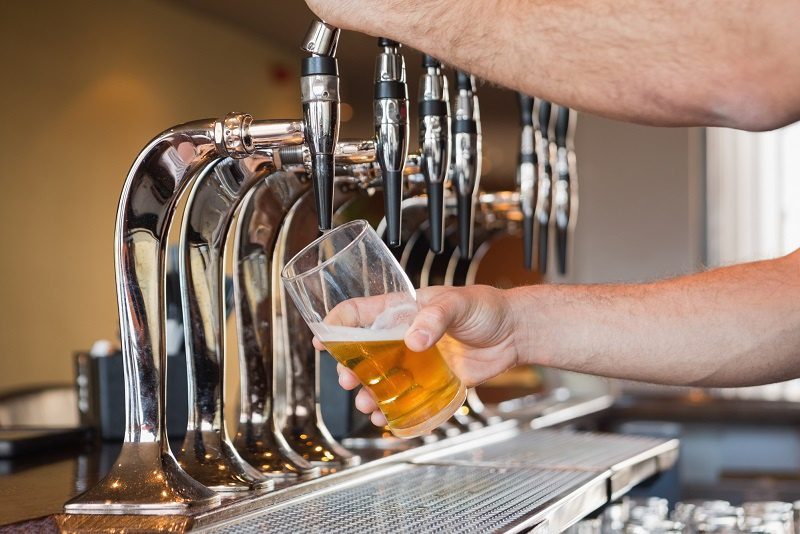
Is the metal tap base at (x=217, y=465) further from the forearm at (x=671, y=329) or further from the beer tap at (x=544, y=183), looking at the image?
the beer tap at (x=544, y=183)

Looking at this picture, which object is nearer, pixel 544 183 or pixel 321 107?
pixel 321 107

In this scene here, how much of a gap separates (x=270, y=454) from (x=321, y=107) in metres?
0.47

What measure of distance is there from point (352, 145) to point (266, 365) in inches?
12.5

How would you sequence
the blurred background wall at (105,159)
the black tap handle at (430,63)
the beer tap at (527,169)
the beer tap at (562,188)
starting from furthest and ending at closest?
the blurred background wall at (105,159), the beer tap at (562,188), the beer tap at (527,169), the black tap handle at (430,63)

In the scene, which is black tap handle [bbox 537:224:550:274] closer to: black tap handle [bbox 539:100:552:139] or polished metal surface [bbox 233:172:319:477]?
black tap handle [bbox 539:100:552:139]

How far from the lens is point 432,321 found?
38.1 inches

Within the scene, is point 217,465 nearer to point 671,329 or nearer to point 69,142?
point 671,329

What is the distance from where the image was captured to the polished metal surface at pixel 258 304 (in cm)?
131

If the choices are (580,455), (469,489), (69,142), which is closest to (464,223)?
(469,489)

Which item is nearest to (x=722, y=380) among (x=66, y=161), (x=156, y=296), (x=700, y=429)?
(x=156, y=296)

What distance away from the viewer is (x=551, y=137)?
1.80 metres

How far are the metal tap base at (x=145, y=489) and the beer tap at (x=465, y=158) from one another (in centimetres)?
45

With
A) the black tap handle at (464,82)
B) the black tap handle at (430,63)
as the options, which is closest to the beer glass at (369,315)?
the black tap handle at (430,63)

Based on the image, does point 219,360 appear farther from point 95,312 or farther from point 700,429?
point 95,312
